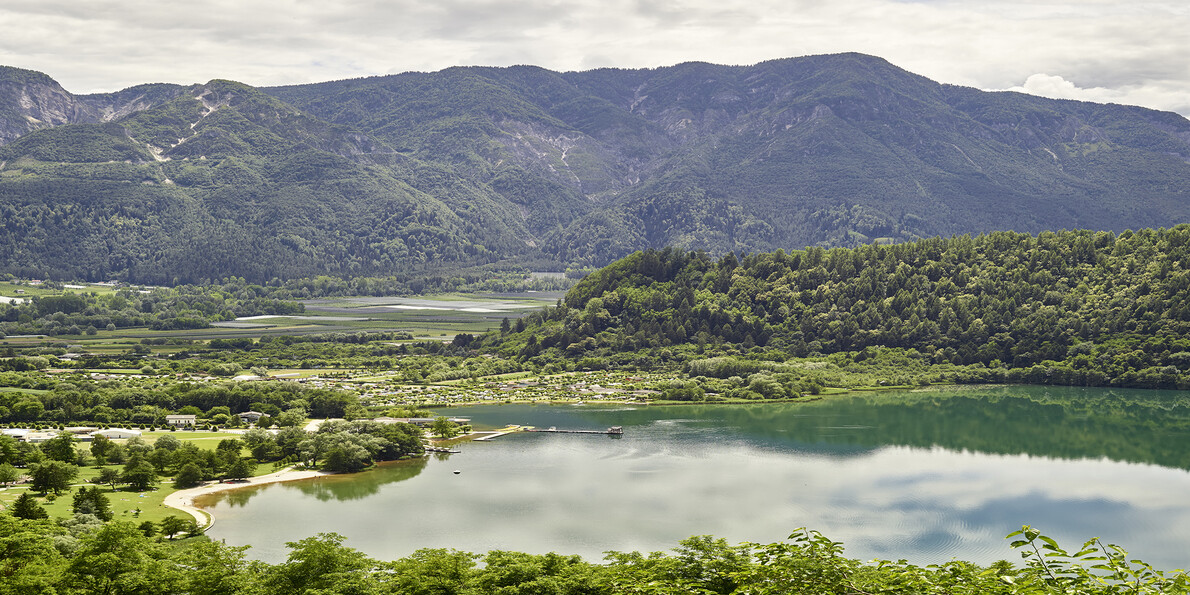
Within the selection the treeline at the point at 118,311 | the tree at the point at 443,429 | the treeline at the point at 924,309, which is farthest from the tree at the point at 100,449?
the treeline at the point at 118,311

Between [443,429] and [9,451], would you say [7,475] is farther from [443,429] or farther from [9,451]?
[443,429]

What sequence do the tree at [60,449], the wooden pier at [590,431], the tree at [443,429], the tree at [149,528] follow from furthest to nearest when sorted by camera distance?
the wooden pier at [590,431] < the tree at [443,429] < the tree at [60,449] < the tree at [149,528]

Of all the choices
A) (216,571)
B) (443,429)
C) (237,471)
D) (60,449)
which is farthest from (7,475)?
(443,429)

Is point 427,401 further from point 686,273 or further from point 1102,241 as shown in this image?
point 1102,241

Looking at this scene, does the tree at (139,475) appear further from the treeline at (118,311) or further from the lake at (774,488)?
the treeline at (118,311)

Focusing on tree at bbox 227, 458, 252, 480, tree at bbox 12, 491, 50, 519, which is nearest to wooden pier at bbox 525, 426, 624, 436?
tree at bbox 227, 458, 252, 480

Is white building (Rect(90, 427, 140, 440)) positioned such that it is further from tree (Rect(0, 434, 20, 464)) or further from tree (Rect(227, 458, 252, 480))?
tree (Rect(227, 458, 252, 480))

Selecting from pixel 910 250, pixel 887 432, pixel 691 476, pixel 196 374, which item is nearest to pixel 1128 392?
pixel 887 432
